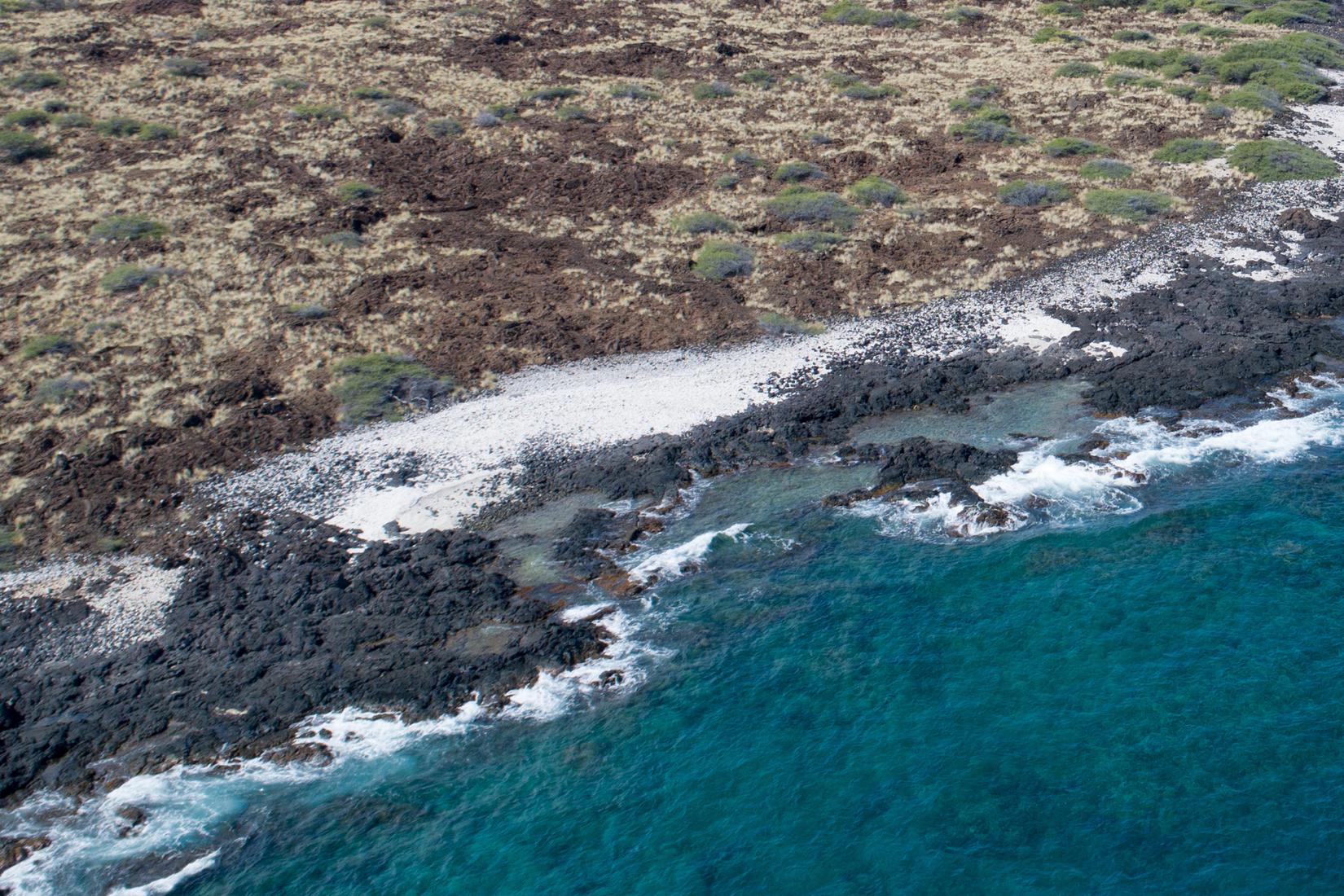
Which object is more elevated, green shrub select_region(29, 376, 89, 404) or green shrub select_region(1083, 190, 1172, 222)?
green shrub select_region(1083, 190, 1172, 222)

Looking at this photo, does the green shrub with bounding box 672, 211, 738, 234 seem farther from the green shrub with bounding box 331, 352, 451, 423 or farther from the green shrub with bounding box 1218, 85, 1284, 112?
the green shrub with bounding box 1218, 85, 1284, 112

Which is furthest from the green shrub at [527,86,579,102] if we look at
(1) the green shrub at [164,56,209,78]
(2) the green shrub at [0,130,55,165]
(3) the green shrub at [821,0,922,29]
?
(2) the green shrub at [0,130,55,165]

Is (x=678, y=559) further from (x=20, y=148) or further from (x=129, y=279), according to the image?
(x=20, y=148)

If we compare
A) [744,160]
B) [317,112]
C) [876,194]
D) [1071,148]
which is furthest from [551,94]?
[1071,148]

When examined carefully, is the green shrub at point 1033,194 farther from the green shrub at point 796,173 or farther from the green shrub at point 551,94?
the green shrub at point 551,94

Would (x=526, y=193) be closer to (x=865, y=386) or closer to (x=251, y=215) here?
(x=251, y=215)

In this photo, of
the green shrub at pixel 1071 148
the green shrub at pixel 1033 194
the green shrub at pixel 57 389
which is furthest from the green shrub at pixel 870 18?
the green shrub at pixel 57 389
